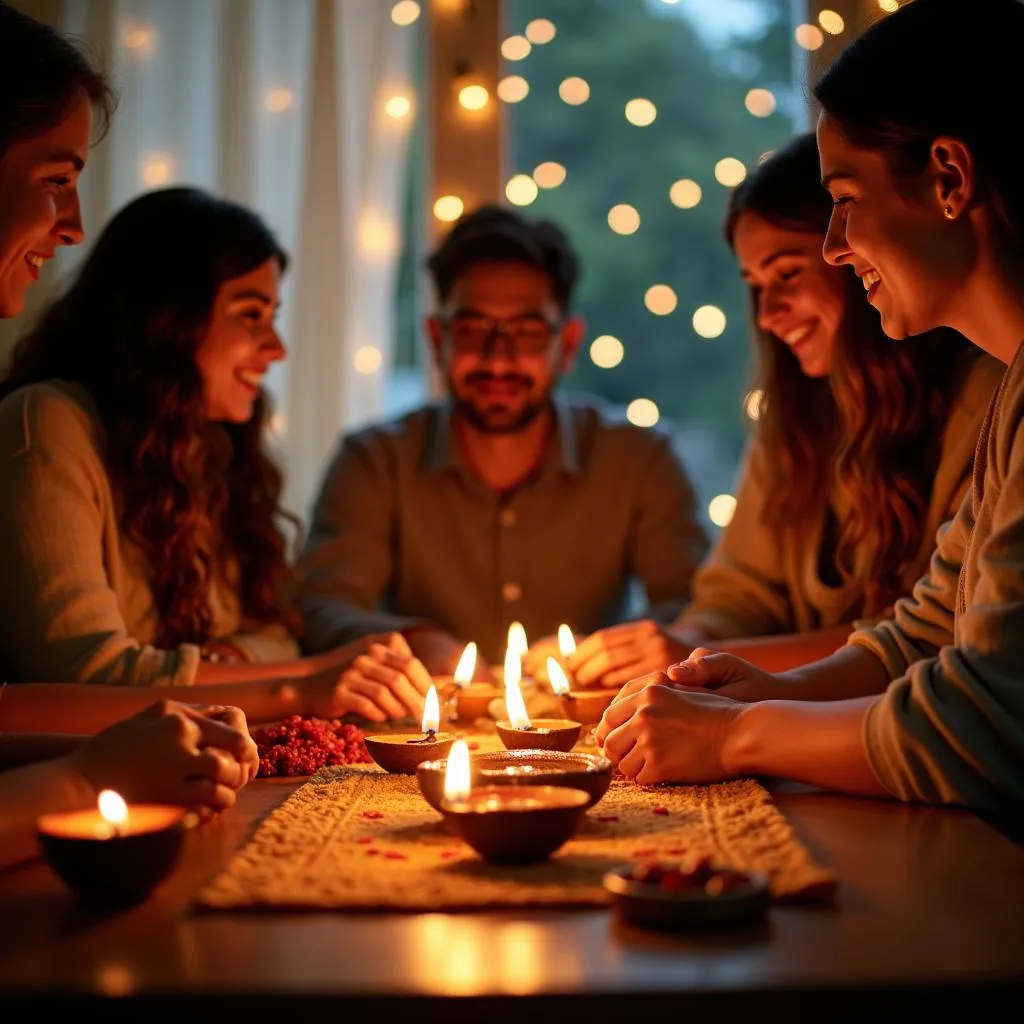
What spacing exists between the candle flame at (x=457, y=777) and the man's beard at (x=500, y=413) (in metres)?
2.12

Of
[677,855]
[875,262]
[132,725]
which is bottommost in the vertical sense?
[677,855]

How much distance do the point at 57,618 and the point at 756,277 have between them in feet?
4.88

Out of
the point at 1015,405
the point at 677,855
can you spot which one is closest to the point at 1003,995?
the point at 677,855

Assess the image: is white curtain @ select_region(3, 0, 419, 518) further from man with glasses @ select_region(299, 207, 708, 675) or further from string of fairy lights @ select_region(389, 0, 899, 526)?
man with glasses @ select_region(299, 207, 708, 675)

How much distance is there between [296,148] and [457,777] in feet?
9.37

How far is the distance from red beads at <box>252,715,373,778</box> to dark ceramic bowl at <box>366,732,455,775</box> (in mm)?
99

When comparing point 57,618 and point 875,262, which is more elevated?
point 875,262

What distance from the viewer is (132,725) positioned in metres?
1.35

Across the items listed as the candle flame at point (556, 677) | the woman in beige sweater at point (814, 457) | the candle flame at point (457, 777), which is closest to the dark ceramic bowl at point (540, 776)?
the candle flame at point (457, 777)

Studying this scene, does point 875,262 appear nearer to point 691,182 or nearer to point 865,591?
point 865,591

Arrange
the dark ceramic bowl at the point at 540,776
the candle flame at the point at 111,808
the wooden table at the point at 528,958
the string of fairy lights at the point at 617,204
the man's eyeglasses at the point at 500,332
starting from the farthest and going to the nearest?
the string of fairy lights at the point at 617,204 → the man's eyeglasses at the point at 500,332 → the dark ceramic bowl at the point at 540,776 → the candle flame at the point at 111,808 → the wooden table at the point at 528,958

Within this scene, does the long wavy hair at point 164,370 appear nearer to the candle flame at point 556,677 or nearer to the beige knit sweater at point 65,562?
the beige knit sweater at point 65,562

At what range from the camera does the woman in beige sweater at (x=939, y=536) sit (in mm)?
1384

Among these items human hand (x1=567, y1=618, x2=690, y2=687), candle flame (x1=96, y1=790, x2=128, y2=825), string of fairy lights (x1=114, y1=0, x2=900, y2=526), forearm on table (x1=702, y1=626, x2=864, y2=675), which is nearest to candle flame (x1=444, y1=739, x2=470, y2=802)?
candle flame (x1=96, y1=790, x2=128, y2=825)
